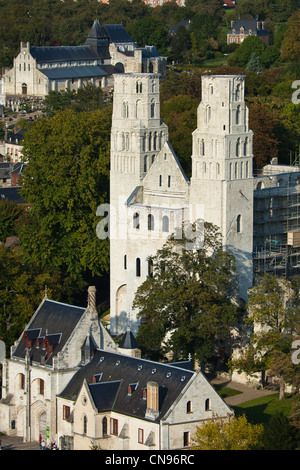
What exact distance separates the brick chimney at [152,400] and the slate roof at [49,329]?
31.5ft

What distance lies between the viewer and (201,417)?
2557 inches

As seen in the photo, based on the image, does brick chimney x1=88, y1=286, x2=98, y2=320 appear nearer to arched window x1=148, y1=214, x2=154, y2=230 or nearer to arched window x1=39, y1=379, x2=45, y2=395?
arched window x1=39, y1=379, x2=45, y2=395

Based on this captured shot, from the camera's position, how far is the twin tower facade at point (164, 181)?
80.3 m

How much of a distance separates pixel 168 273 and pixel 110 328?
13.3 metres

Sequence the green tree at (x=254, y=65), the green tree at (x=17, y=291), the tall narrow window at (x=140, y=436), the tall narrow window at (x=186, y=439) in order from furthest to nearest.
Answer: the green tree at (x=254, y=65)
the green tree at (x=17, y=291)
the tall narrow window at (x=140, y=436)
the tall narrow window at (x=186, y=439)

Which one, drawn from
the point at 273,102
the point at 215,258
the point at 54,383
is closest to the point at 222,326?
the point at 215,258

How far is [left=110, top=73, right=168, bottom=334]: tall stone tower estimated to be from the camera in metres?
87.9

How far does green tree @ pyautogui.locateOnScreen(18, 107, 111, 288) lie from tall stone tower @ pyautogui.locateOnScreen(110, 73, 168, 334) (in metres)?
4.42

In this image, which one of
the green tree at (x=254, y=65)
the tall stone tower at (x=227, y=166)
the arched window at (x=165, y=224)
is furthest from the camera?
the green tree at (x=254, y=65)

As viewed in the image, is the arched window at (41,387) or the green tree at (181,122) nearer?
the arched window at (41,387)

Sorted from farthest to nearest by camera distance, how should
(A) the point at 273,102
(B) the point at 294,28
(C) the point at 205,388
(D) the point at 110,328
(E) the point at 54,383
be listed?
(B) the point at 294,28, (A) the point at 273,102, (D) the point at 110,328, (E) the point at 54,383, (C) the point at 205,388

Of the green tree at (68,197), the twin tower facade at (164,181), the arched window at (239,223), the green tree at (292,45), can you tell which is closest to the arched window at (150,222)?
the twin tower facade at (164,181)

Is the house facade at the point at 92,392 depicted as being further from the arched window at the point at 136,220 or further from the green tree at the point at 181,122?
the green tree at the point at 181,122

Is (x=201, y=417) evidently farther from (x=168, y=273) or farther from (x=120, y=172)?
(x=120, y=172)
